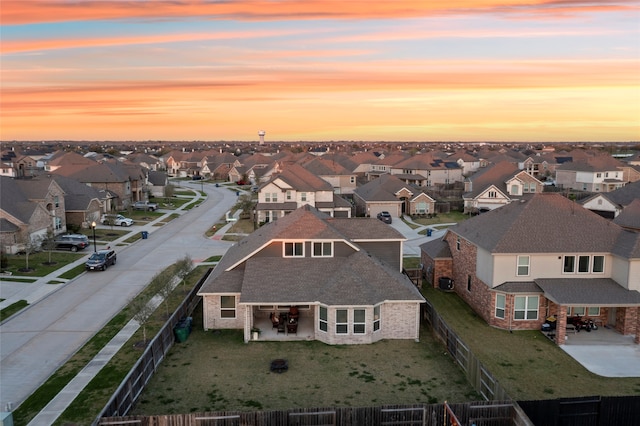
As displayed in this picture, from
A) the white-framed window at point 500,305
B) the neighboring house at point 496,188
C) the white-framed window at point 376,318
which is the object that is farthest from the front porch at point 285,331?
the neighboring house at point 496,188

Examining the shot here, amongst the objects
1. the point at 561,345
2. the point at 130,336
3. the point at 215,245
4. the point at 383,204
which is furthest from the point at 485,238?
the point at 383,204

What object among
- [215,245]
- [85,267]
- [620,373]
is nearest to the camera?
[620,373]

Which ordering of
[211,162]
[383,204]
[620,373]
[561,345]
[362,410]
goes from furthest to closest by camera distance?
[211,162], [383,204], [561,345], [620,373], [362,410]

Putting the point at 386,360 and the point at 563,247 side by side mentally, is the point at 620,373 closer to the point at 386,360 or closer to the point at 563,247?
the point at 563,247

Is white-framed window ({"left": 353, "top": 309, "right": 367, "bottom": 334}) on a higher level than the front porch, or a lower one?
higher

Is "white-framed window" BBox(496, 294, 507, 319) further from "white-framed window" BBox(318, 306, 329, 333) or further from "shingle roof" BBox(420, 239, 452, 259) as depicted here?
"white-framed window" BBox(318, 306, 329, 333)

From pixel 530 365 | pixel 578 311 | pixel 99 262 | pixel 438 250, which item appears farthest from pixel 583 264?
pixel 99 262

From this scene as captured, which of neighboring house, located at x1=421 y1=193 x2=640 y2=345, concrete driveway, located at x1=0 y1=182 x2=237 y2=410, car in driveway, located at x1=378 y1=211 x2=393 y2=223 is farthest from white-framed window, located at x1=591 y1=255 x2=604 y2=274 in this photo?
car in driveway, located at x1=378 y1=211 x2=393 y2=223

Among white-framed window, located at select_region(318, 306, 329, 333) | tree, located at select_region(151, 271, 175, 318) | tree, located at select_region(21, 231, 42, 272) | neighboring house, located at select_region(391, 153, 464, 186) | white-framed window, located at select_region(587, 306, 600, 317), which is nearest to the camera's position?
white-framed window, located at select_region(318, 306, 329, 333)
